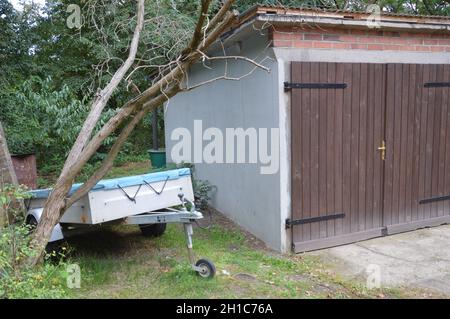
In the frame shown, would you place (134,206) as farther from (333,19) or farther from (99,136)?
(333,19)

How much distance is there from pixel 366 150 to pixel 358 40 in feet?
4.77

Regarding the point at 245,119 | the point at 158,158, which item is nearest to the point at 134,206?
the point at 245,119

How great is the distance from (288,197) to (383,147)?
5.25 ft

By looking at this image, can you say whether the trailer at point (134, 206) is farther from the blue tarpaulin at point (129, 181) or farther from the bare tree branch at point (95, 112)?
the bare tree branch at point (95, 112)

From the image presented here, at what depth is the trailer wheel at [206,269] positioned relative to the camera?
4.11 metres

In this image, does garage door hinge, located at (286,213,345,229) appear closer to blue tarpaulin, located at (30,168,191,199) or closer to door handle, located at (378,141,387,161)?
door handle, located at (378,141,387,161)

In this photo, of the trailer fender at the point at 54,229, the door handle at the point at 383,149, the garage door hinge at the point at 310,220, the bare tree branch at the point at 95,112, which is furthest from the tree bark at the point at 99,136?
the door handle at the point at 383,149

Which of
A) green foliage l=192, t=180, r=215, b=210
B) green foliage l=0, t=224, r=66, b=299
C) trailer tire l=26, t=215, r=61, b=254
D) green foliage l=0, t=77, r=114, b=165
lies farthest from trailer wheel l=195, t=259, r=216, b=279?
green foliage l=0, t=77, r=114, b=165

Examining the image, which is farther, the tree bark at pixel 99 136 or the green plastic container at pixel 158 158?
the green plastic container at pixel 158 158

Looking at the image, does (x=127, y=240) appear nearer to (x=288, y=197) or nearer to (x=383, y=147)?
(x=288, y=197)

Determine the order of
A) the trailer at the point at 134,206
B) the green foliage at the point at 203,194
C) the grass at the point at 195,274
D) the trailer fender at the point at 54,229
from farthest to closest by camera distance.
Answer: the green foliage at the point at 203,194 < the trailer fender at the point at 54,229 < the trailer at the point at 134,206 < the grass at the point at 195,274

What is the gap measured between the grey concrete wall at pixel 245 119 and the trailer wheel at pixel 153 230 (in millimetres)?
1243

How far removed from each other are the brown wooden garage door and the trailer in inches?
59.7
